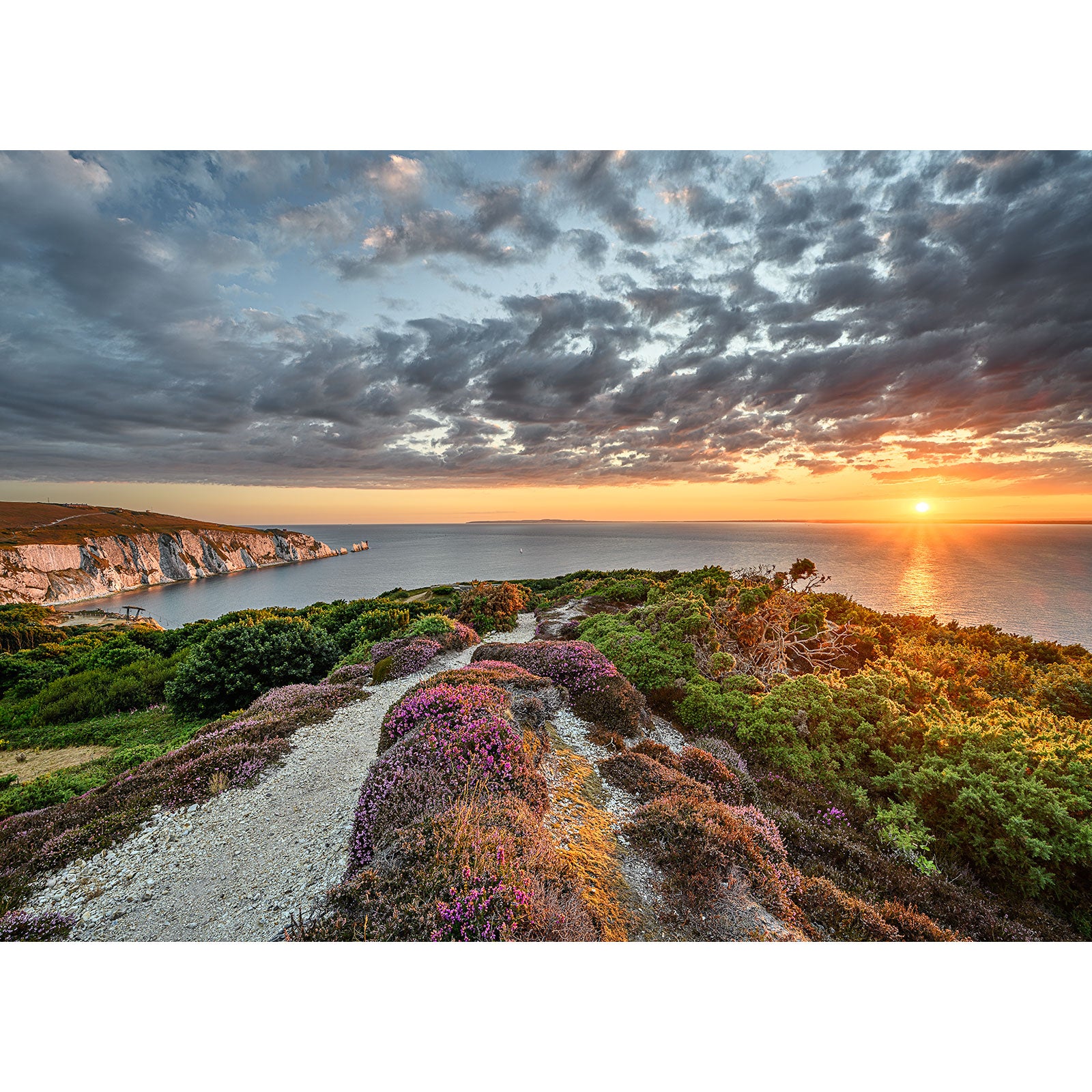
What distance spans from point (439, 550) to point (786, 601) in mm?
94906

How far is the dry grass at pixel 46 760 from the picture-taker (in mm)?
9625

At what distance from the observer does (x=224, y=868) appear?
4680 millimetres

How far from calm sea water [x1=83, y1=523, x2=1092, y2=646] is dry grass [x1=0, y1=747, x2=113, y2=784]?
27.0 meters

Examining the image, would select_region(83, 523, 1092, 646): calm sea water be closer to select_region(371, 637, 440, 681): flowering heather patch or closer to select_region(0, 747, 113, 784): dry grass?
select_region(371, 637, 440, 681): flowering heather patch

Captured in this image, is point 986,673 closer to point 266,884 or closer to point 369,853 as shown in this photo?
point 369,853

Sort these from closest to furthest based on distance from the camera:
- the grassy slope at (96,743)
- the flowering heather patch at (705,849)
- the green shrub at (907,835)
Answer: the flowering heather patch at (705,849) < the green shrub at (907,835) < the grassy slope at (96,743)

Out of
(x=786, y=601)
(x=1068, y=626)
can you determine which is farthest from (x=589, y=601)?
(x=1068, y=626)

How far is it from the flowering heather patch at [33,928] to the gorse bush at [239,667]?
8.75 metres

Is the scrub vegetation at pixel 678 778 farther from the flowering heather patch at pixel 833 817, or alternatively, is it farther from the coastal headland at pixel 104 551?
the coastal headland at pixel 104 551

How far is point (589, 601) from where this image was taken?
64.6ft

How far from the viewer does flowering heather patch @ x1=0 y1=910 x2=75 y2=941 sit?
161 inches

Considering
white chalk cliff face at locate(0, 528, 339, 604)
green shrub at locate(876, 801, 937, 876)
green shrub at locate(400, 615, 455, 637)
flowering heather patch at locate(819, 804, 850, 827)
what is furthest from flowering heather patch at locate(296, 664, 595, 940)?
white chalk cliff face at locate(0, 528, 339, 604)

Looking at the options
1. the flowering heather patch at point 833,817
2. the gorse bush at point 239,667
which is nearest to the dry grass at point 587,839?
the flowering heather patch at point 833,817

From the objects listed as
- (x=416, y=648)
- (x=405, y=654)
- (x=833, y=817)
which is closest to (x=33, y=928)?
(x=405, y=654)
